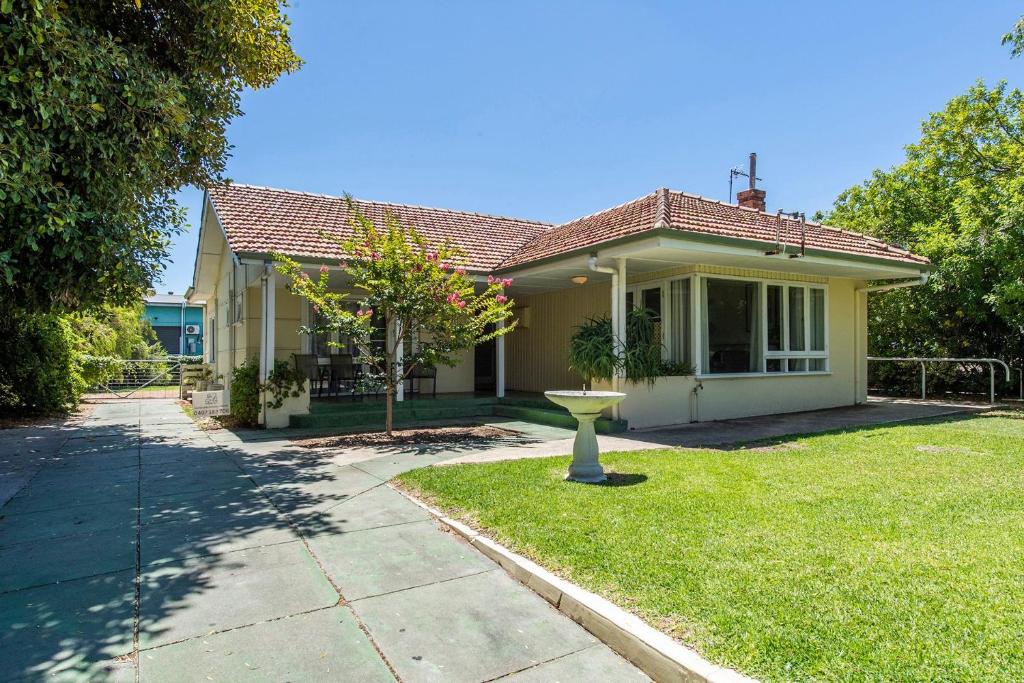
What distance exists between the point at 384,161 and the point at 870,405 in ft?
42.7

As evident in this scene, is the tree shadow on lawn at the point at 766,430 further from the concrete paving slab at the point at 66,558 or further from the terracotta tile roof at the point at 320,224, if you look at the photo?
the concrete paving slab at the point at 66,558

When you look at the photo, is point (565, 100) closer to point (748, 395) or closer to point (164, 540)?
point (748, 395)

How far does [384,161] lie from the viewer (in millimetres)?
15172

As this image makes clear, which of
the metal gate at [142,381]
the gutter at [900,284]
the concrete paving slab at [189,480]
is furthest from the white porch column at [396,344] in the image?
the metal gate at [142,381]

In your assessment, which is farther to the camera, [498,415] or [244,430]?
[498,415]

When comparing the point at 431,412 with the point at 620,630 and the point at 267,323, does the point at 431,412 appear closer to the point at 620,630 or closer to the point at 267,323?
the point at 267,323

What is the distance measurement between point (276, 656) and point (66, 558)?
223 cm

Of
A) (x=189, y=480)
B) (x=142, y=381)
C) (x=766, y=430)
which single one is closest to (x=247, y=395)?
(x=189, y=480)

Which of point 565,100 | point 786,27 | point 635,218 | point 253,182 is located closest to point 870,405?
point 635,218

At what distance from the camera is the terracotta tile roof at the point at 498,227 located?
9461 millimetres

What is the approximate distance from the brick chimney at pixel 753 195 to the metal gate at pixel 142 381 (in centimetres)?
1757

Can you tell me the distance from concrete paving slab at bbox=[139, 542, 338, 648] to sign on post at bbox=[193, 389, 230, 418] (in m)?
6.49

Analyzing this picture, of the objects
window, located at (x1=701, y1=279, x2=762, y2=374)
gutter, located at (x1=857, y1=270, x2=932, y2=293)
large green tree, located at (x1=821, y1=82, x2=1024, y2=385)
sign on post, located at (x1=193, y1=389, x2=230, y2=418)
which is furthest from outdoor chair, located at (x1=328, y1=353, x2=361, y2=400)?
large green tree, located at (x1=821, y1=82, x2=1024, y2=385)

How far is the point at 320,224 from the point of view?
1178 cm
